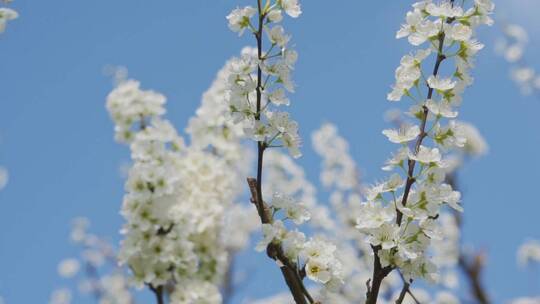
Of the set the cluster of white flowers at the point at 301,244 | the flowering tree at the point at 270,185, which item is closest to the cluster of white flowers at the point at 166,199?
the flowering tree at the point at 270,185

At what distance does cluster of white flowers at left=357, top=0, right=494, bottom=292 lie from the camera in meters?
2.53

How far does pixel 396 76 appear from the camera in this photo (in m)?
2.78

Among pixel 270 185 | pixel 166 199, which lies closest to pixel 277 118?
pixel 166 199

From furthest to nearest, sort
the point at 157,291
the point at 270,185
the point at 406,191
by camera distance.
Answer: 1. the point at 270,185
2. the point at 157,291
3. the point at 406,191

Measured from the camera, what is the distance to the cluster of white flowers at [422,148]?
2.53 metres

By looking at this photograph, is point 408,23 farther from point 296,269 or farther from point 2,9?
point 2,9

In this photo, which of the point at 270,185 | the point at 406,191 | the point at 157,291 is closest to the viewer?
the point at 406,191

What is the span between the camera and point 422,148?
8.55ft

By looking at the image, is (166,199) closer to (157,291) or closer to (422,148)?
(157,291)

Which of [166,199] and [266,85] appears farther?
[166,199]

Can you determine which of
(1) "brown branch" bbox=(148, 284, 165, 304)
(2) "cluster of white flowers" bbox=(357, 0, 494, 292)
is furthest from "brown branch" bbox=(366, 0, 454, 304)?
(1) "brown branch" bbox=(148, 284, 165, 304)

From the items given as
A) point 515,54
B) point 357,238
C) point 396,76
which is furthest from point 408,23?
point 515,54

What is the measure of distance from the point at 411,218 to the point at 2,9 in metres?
2.06

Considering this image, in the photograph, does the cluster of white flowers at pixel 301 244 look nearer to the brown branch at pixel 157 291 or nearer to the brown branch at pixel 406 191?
the brown branch at pixel 406 191
